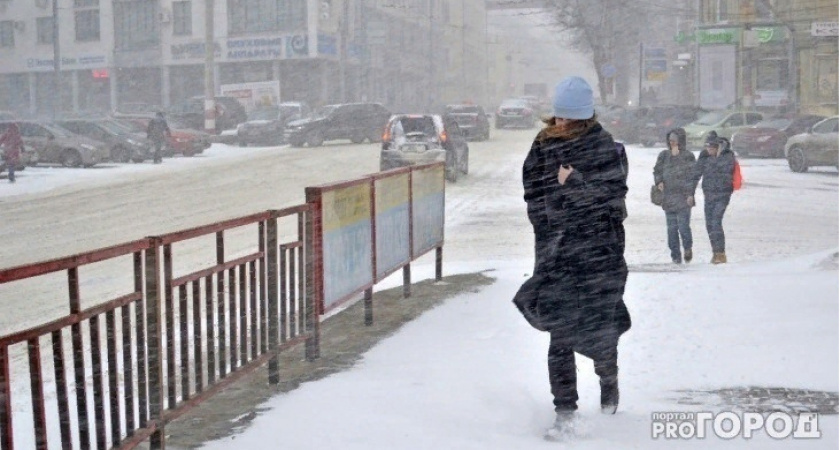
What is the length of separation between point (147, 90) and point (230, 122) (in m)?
19.5

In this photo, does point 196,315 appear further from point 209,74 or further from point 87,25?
point 87,25

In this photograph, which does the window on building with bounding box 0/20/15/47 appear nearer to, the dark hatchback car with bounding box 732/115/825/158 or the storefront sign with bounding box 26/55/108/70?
the storefront sign with bounding box 26/55/108/70

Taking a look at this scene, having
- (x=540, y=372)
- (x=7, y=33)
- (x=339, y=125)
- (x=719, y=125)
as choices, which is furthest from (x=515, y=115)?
(x=540, y=372)

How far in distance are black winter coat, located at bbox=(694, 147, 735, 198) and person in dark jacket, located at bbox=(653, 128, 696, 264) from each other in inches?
16.9

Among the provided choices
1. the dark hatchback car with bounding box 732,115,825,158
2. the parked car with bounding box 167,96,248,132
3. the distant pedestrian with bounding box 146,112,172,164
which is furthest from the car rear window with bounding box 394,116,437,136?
the parked car with bounding box 167,96,248,132

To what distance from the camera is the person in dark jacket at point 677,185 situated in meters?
12.4

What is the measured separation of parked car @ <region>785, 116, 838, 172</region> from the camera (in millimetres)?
27141

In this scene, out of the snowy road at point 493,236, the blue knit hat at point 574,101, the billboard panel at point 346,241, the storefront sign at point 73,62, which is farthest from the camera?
the storefront sign at point 73,62

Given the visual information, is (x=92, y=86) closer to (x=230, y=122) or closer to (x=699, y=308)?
(x=230, y=122)

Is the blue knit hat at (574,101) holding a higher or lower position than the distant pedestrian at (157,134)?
higher

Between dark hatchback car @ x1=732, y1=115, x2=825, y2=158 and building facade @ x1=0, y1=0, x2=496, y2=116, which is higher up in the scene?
building facade @ x1=0, y1=0, x2=496, y2=116

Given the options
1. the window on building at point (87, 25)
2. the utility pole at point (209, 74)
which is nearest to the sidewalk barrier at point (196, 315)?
the utility pole at point (209, 74)

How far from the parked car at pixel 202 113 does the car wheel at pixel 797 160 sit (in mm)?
24923

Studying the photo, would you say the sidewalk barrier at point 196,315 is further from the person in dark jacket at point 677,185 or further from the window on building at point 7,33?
the window on building at point 7,33
